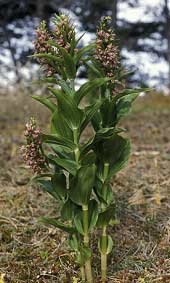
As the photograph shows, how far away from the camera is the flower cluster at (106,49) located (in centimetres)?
182

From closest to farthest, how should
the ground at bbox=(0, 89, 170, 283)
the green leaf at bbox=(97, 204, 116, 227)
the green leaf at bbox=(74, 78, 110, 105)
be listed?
the green leaf at bbox=(74, 78, 110, 105) < the green leaf at bbox=(97, 204, 116, 227) < the ground at bbox=(0, 89, 170, 283)

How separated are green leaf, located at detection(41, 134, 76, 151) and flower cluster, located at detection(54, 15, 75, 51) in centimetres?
38

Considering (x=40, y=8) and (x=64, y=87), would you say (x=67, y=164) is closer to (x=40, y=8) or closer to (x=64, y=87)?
(x=64, y=87)

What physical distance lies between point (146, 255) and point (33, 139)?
92cm

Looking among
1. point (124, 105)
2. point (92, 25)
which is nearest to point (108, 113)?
point (124, 105)

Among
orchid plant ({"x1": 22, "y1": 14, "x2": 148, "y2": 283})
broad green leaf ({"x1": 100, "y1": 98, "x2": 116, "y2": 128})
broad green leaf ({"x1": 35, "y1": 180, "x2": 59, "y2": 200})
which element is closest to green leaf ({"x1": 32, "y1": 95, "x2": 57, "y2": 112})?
orchid plant ({"x1": 22, "y1": 14, "x2": 148, "y2": 283})

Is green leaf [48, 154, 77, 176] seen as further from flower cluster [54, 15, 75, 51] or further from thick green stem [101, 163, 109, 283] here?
flower cluster [54, 15, 75, 51]

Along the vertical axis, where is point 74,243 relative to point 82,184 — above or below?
below

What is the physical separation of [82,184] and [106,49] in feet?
1.97

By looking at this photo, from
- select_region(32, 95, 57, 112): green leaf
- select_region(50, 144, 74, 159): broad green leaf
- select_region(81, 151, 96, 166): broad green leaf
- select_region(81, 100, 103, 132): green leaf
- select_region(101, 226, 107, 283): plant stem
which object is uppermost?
select_region(32, 95, 57, 112): green leaf

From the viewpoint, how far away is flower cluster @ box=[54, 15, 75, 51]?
5.88 ft

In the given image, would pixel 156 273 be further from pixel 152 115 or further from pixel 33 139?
pixel 152 115

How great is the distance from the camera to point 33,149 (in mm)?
1834

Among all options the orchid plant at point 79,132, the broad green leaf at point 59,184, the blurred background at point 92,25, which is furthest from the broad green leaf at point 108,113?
the blurred background at point 92,25
